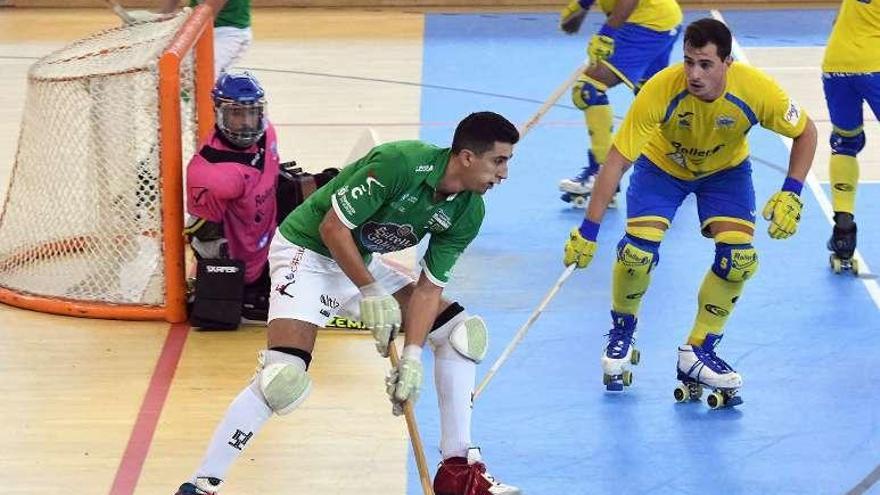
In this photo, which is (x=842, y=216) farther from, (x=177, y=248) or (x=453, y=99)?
→ (x=453, y=99)

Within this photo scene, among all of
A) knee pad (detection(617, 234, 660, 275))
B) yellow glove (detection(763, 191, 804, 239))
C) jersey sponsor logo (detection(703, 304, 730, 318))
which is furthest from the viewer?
jersey sponsor logo (detection(703, 304, 730, 318))

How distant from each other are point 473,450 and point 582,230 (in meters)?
1.30

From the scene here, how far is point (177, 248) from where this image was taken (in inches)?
319

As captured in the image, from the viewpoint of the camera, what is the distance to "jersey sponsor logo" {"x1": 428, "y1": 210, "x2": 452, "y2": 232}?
5.91 metres

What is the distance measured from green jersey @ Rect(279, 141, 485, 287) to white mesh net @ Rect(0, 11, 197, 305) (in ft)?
7.10

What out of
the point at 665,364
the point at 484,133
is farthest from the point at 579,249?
the point at 484,133

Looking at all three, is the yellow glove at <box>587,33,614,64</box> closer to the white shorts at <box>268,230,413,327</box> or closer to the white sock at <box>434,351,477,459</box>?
the white shorts at <box>268,230,413,327</box>

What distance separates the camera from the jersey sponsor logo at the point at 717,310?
7188 millimetres

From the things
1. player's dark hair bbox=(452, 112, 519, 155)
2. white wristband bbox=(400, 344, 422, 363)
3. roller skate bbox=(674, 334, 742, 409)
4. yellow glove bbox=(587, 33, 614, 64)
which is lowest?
roller skate bbox=(674, 334, 742, 409)

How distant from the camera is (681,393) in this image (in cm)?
720

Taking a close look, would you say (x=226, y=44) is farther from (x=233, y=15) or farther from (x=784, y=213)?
(x=784, y=213)

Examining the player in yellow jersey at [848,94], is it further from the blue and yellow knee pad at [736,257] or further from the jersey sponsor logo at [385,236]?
the jersey sponsor logo at [385,236]

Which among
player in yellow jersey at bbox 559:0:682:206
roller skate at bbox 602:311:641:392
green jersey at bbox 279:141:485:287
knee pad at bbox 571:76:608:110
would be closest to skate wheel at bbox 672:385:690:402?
roller skate at bbox 602:311:641:392

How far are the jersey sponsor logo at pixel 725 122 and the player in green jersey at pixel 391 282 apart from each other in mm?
1460
